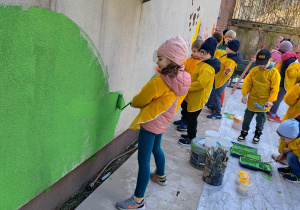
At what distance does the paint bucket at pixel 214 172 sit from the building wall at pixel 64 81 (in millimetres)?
1323

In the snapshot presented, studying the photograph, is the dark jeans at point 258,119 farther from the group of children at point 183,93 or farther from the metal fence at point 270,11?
the metal fence at point 270,11

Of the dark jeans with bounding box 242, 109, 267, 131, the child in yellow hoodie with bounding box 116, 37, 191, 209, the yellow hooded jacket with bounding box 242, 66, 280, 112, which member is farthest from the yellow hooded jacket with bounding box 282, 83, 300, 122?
the child in yellow hoodie with bounding box 116, 37, 191, 209

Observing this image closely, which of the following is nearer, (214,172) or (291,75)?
(214,172)

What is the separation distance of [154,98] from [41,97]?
1.04 metres

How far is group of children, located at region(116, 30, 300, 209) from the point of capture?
2.43 m

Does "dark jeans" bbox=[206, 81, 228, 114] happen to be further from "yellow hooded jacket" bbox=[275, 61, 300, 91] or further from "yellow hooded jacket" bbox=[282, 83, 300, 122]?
"yellow hooded jacket" bbox=[282, 83, 300, 122]

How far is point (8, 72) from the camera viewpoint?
161cm

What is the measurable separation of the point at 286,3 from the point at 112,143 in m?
13.8

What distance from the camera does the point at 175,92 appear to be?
248 cm

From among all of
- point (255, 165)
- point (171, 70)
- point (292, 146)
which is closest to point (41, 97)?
point (171, 70)

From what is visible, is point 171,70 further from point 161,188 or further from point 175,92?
point 161,188

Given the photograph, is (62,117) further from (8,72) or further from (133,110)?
(133,110)

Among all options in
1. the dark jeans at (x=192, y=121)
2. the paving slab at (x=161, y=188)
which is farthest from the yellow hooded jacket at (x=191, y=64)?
the paving slab at (x=161, y=188)

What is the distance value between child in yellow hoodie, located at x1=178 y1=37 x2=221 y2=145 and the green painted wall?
5.95 feet
